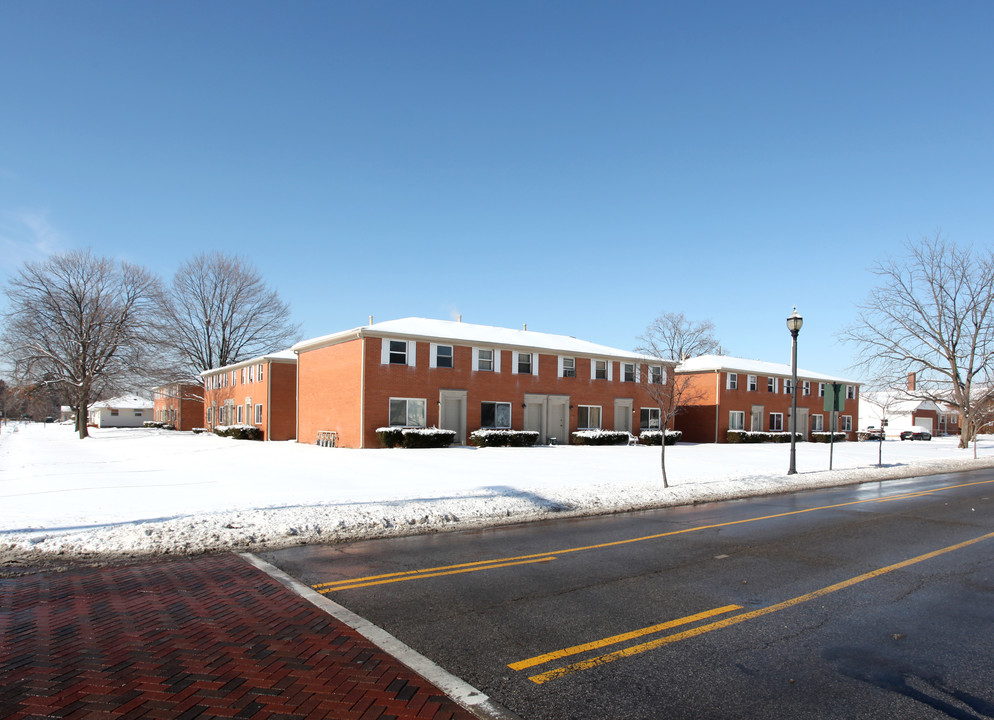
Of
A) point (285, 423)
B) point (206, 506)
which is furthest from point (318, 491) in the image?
point (285, 423)

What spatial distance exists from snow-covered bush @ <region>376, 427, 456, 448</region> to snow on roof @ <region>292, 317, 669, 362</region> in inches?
173

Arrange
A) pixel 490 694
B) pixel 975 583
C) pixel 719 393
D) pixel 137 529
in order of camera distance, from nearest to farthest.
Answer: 1. pixel 490 694
2. pixel 975 583
3. pixel 137 529
4. pixel 719 393

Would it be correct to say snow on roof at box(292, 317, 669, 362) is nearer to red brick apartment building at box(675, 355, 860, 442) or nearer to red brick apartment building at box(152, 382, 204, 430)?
red brick apartment building at box(675, 355, 860, 442)

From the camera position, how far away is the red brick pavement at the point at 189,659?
13.1ft

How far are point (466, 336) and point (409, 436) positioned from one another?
641 centimetres

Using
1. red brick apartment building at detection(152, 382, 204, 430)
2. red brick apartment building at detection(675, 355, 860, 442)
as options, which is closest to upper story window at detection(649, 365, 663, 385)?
red brick apartment building at detection(675, 355, 860, 442)

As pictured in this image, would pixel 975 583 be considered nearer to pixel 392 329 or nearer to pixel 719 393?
pixel 392 329

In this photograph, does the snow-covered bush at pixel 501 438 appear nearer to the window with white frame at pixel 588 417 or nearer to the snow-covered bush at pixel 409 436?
the snow-covered bush at pixel 409 436

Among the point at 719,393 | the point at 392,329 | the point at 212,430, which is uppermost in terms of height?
the point at 392,329

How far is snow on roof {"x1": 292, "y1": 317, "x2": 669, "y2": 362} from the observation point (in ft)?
96.2

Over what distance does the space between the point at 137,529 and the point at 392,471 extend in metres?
9.77

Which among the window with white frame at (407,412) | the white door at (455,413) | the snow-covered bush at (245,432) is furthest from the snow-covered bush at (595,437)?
the snow-covered bush at (245,432)

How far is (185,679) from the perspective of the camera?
440 centimetres

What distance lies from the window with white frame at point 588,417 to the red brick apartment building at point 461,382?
0.06m
